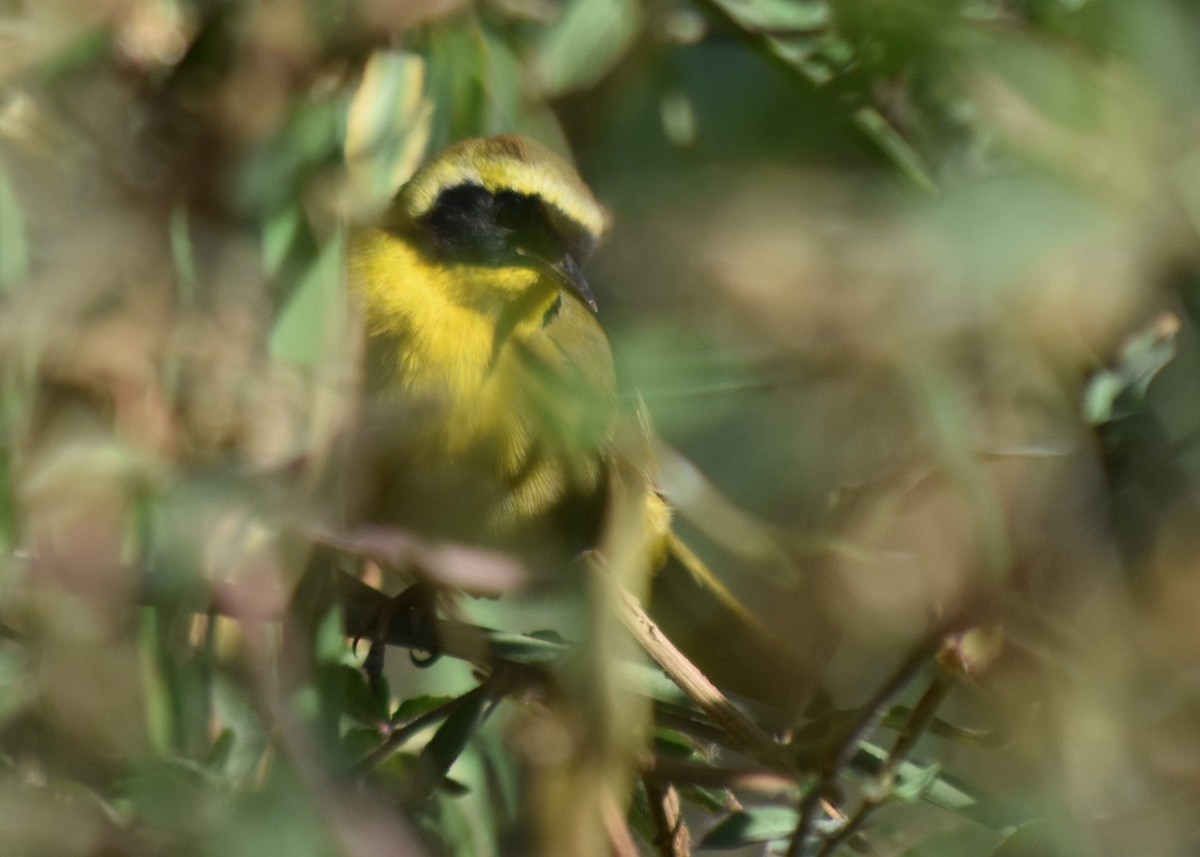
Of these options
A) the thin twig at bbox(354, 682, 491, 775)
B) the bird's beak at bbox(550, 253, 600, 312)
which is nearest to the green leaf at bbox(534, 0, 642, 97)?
the bird's beak at bbox(550, 253, 600, 312)

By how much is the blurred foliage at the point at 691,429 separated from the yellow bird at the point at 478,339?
0.34ft

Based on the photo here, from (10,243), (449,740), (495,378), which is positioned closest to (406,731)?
(449,740)

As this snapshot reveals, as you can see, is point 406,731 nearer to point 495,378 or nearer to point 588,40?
point 495,378

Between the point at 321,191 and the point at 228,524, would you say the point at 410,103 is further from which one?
the point at 228,524

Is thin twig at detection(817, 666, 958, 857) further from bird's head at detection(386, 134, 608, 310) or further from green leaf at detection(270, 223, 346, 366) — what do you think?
bird's head at detection(386, 134, 608, 310)

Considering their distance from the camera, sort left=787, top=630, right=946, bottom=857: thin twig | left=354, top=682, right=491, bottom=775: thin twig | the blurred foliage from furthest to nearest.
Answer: left=354, top=682, right=491, bottom=775: thin twig, left=787, top=630, right=946, bottom=857: thin twig, the blurred foliage

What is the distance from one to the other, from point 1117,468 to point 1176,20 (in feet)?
2.10

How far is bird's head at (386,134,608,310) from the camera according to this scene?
1.95 metres

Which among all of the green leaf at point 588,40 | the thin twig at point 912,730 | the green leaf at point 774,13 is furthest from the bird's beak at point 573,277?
the thin twig at point 912,730

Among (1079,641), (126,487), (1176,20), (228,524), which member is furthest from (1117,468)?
(126,487)

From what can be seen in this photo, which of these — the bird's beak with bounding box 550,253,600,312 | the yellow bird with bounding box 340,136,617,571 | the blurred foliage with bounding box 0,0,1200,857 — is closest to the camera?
the blurred foliage with bounding box 0,0,1200,857

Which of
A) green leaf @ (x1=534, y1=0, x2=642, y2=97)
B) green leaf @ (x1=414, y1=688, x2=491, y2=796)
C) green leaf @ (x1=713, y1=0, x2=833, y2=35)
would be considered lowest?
green leaf @ (x1=414, y1=688, x2=491, y2=796)

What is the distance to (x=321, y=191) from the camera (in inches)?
68.8

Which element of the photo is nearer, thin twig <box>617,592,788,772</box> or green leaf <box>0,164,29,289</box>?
thin twig <box>617,592,788,772</box>
